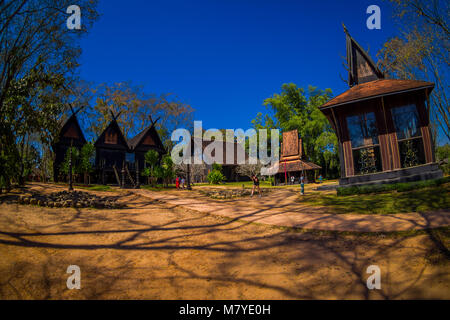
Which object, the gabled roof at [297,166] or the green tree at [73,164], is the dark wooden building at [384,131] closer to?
the gabled roof at [297,166]

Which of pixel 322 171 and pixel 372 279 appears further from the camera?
pixel 322 171

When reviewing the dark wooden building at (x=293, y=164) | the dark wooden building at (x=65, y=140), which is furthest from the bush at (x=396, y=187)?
the dark wooden building at (x=65, y=140)

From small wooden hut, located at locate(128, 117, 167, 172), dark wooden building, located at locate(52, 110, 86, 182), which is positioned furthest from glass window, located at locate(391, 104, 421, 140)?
dark wooden building, located at locate(52, 110, 86, 182)

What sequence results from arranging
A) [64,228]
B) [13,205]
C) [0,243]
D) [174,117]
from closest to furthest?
1. [0,243]
2. [64,228]
3. [13,205]
4. [174,117]

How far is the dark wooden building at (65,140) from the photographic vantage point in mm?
24641

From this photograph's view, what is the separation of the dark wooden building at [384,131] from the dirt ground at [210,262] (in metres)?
11.6

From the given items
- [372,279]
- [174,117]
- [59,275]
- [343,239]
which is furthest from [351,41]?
[174,117]

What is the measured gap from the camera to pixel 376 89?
16625 mm

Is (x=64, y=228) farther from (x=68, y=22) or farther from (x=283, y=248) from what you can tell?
(x=68, y=22)

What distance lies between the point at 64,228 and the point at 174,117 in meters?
36.7

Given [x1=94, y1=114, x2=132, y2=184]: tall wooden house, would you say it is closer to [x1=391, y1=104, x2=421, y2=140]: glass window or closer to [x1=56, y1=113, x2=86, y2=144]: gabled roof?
[x1=56, y1=113, x2=86, y2=144]: gabled roof

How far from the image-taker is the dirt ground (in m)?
4.17

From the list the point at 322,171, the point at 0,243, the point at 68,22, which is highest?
the point at 68,22
